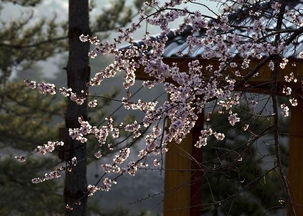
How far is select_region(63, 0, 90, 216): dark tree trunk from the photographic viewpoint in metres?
6.45

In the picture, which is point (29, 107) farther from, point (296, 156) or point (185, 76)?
point (185, 76)

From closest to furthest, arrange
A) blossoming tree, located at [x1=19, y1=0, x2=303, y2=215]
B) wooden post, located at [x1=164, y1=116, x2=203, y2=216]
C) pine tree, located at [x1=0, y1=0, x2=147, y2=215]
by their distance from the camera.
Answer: blossoming tree, located at [x1=19, y1=0, x2=303, y2=215]
wooden post, located at [x1=164, y1=116, x2=203, y2=216]
pine tree, located at [x1=0, y1=0, x2=147, y2=215]

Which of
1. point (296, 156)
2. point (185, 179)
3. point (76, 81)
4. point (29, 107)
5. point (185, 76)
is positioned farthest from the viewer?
point (29, 107)

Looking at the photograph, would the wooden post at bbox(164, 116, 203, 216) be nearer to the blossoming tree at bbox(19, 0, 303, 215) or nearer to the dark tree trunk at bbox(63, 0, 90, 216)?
the dark tree trunk at bbox(63, 0, 90, 216)

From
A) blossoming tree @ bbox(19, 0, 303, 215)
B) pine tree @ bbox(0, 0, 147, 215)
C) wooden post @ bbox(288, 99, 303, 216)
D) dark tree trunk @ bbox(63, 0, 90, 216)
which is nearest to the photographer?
blossoming tree @ bbox(19, 0, 303, 215)

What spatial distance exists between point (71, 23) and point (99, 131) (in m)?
3.09

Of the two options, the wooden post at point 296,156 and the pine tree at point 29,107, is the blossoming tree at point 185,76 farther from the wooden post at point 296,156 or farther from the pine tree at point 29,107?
the pine tree at point 29,107

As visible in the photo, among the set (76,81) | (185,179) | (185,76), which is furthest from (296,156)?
(185,76)

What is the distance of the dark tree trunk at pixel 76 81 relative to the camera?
6.45 meters

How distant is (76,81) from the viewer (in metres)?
6.43

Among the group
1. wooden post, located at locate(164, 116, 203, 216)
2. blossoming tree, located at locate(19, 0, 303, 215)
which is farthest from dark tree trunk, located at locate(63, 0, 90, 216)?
blossoming tree, located at locate(19, 0, 303, 215)

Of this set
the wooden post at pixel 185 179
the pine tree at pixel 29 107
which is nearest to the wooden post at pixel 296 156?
the wooden post at pixel 185 179

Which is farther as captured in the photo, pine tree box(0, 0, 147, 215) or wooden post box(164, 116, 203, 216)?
pine tree box(0, 0, 147, 215)

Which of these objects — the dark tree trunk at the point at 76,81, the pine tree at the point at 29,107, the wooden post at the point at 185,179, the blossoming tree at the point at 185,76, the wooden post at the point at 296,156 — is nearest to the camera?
the blossoming tree at the point at 185,76
